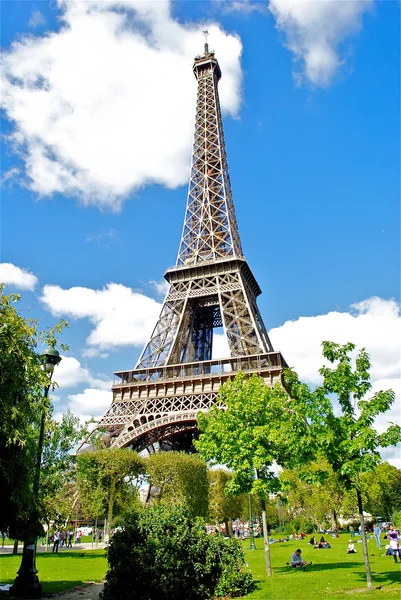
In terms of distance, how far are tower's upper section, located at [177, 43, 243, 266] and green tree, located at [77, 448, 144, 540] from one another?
25747mm

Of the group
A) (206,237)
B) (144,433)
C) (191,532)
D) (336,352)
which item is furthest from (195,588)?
(206,237)

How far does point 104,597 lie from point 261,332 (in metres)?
40.2

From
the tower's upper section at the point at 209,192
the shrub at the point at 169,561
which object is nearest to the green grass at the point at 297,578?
the shrub at the point at 169,561

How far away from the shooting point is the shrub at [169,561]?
1111cm

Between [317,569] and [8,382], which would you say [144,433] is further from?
[8,382]

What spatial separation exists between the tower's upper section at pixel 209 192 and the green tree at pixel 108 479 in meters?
25.7

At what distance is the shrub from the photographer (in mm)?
11109

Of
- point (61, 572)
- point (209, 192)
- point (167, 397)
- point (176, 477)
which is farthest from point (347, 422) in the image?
point (209, 192)

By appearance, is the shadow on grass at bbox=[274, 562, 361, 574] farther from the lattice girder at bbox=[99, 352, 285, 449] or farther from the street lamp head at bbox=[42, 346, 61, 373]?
the lattice girder at bbox=[99, 352, 285, 449]

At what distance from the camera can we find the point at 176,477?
1528 inches

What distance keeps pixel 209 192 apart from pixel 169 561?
183ft

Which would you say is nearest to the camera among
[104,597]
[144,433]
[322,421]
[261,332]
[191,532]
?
[104,597]

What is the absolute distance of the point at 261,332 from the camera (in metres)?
50.2

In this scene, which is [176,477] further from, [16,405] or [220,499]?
[16,405]
